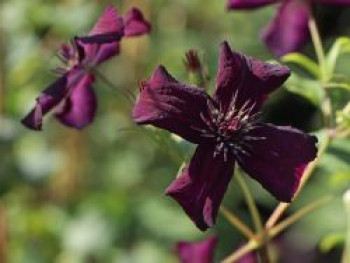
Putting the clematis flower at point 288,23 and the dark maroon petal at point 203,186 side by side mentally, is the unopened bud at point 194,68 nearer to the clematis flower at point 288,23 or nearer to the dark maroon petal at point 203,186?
the dark maroon petal at point 203,186

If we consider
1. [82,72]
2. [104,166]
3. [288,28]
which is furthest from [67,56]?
[104,166]

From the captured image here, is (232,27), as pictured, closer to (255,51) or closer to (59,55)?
(255,51)

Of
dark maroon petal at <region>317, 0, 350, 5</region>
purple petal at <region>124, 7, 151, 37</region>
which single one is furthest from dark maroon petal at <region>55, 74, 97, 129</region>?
dark maroon petal at <region>317, 0, 350, 5</region>

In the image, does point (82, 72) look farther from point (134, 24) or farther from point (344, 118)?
point (344, 118)

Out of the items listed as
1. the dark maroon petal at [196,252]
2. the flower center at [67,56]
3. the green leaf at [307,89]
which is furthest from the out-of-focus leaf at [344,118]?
the flower center at [67,56]

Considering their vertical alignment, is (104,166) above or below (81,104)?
below

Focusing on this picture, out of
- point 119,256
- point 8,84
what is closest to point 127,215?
point 119,256

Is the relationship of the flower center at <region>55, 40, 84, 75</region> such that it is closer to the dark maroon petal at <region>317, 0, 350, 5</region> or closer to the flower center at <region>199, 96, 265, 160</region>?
the flower center at <region>199, 96, 265, 160</region>
